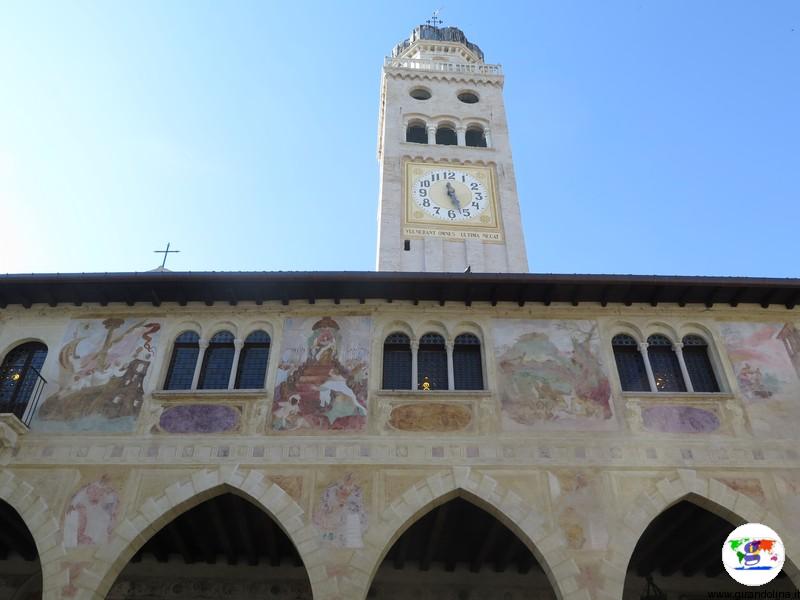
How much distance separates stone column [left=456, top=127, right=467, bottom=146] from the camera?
25.7 meters

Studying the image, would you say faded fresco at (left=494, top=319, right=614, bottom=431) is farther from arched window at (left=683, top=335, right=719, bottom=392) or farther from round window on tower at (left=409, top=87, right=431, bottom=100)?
round window on tower at (left=409, top=87, right=431, bottom=100)

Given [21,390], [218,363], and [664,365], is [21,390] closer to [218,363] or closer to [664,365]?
[218,363]

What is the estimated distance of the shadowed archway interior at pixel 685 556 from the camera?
11.9m

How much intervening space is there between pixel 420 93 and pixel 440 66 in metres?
1.81

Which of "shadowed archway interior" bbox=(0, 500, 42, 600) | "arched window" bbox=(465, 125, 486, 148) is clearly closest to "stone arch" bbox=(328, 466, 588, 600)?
"shadowed archway interior" bbox=(0, 500, 42, 600)

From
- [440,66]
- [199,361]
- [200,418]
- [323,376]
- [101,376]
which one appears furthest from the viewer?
[440,66]

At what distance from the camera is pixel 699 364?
12484mm

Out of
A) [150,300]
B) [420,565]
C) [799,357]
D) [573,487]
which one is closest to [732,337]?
[799,357]

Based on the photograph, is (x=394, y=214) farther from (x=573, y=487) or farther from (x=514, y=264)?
(x=573, y=487)

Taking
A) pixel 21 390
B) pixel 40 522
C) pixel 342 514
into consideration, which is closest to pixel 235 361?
pixel 342 514

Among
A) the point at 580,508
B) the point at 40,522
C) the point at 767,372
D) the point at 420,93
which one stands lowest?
the point at 40,522

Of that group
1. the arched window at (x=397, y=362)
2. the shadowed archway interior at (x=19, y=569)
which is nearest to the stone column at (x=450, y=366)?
the arched window at (x=397, y=362)

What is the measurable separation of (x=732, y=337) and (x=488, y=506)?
5833 millimetres

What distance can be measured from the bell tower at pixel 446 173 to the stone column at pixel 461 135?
1.6 inches
